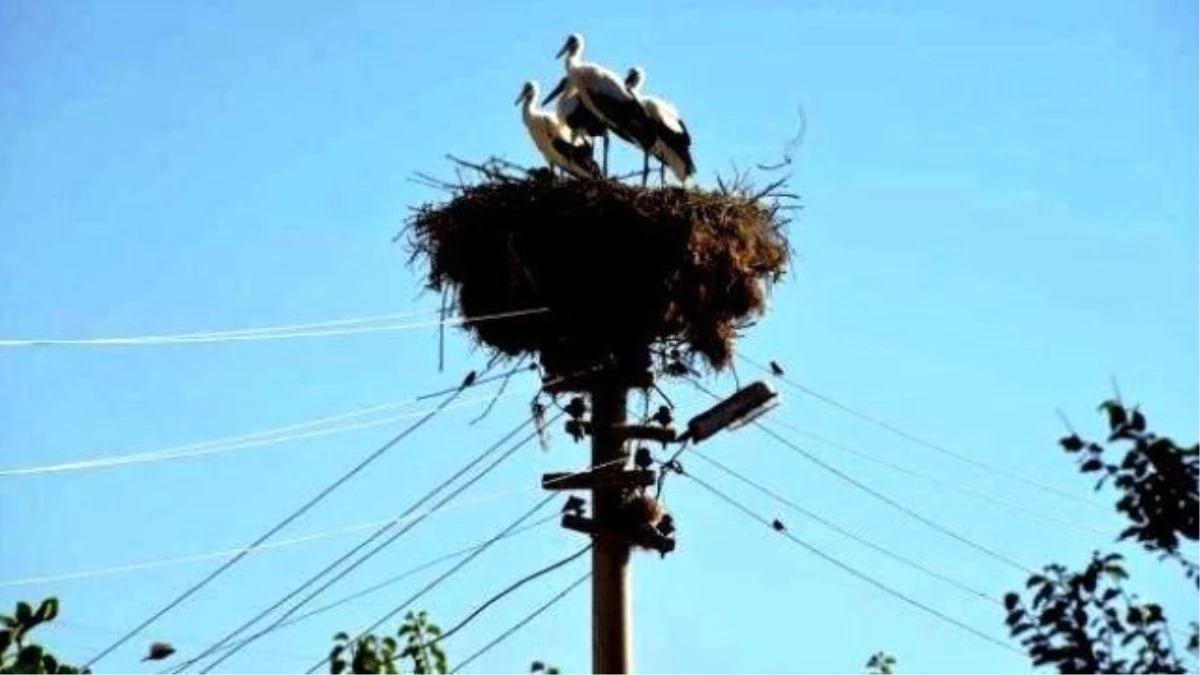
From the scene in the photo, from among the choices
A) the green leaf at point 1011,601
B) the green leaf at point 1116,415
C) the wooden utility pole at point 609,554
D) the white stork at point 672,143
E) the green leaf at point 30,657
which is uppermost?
the white stork at point 672,143

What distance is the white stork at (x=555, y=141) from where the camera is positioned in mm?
12242

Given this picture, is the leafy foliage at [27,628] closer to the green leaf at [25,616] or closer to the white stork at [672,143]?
the green leaf at [25,616]

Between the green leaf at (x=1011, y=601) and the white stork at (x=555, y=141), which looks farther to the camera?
the white stork at (x=555, y=141)

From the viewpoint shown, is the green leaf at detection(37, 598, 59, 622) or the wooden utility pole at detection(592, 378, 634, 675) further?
the wooden utility pole at detection(592, 378, 634, 675)

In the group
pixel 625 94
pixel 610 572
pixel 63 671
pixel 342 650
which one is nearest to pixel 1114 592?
pixel 63 671

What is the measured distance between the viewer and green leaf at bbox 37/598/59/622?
6137 millimetres

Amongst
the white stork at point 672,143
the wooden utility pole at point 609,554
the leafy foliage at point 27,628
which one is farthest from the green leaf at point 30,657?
the white stork at point 672,143

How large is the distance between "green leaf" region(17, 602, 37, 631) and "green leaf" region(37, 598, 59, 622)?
2 cm

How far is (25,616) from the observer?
20.3 feet

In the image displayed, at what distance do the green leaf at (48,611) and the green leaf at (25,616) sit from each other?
23mm

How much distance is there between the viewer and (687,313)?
10.2 metres

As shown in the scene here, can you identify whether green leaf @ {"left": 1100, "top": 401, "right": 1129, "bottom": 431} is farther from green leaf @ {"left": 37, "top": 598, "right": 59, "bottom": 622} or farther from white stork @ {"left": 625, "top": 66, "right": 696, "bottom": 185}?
white stork @ {"left": 625, "top": 66, "right": 696, "bottom": 185}

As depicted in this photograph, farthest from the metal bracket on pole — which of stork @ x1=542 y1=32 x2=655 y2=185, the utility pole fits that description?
stork @ x1=542 y1=32 x2=655 y2=185

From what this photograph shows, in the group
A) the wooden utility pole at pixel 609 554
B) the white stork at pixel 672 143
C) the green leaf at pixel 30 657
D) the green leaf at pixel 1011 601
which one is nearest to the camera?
the green leaf at pixel 1011 601
